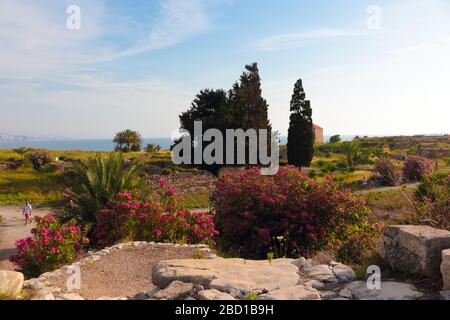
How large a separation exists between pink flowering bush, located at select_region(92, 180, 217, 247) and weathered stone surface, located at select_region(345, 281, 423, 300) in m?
5.82

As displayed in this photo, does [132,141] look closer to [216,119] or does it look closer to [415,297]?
[216,119]

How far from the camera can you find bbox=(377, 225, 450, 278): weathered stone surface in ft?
16.8

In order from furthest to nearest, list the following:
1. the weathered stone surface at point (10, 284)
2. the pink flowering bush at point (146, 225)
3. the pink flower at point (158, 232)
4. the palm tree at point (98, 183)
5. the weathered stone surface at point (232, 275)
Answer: the palm tree at point (98, 183), the pink flowering bush at point (146, 225), the pink flower at point (158, 232), the weathered stone surface at point (232, 275), the weathered stone surface at point (10, 284)

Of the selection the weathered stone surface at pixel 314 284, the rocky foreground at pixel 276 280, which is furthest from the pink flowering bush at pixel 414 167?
the weathered stone surface at pixel 314 284

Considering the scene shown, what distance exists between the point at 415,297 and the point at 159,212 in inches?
280

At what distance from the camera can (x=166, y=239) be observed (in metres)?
10.6

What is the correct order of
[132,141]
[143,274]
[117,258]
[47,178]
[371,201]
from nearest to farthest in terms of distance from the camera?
[143,274] < [117,258] < [371,201] < [47,178] < [132,141]

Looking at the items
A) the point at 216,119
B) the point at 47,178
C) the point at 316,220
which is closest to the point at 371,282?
the point at 316,220

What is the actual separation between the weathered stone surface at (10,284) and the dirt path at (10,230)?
269 inches

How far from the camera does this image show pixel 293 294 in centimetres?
480

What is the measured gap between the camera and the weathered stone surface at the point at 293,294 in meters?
4.67

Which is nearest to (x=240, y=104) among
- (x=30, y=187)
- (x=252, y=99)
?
(x=252, y=99)

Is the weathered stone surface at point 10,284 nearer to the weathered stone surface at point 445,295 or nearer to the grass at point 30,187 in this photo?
the weathered stone surface at point 445,295

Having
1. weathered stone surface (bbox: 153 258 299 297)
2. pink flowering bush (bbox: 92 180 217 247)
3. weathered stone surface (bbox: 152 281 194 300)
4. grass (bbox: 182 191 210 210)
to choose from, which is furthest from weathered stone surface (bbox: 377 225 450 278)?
grass (bbox: 182 191 210 210)
